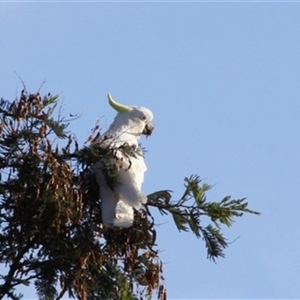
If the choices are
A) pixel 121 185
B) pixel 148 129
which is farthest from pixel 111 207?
pixel 148 129

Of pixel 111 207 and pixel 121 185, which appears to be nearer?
pixel 111 207

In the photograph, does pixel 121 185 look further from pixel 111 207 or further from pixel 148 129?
pixel 148 129

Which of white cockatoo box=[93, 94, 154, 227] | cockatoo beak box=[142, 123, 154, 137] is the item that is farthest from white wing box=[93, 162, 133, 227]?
cockatoo beak box=[142, 123, 154, 137]

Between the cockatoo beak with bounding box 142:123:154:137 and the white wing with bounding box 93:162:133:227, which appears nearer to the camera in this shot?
the white wing with bounding box 93:162:133:227

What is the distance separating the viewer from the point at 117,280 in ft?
16.9

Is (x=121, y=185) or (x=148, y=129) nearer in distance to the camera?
(x=121, y=185)

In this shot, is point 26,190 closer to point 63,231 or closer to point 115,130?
point 63,231

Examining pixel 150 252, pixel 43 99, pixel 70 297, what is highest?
pixel 43 99

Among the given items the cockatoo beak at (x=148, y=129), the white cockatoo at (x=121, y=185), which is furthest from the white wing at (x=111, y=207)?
the cockatoo beak at (x=148, y=129)

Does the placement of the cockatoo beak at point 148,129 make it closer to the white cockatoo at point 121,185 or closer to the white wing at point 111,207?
the white cockatoo at point 121,185

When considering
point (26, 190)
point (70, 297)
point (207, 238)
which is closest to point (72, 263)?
point (70, 297)

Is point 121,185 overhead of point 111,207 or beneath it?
overhead

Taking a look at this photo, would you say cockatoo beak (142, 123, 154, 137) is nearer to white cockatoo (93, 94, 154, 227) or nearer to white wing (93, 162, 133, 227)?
white cockatoo (93, 94, 154, 227)

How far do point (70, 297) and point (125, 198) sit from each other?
25.6 inches
